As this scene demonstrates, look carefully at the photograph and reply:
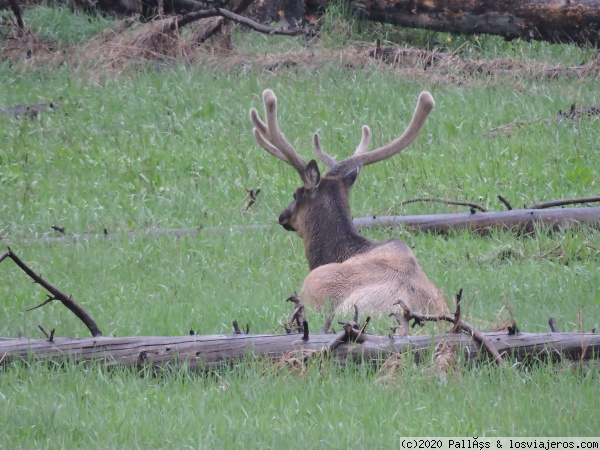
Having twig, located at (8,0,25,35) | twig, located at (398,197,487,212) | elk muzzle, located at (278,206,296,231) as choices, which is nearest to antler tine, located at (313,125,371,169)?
elk muzzle, located at (278,206,296,231)

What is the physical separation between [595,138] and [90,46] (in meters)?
7.46

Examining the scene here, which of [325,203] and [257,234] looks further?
[257,234]

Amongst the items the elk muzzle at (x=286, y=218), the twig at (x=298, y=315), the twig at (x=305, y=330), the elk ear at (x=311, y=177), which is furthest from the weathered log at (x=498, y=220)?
the twig at (x=305, y=330)

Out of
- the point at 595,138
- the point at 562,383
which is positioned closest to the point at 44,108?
the point at 595,138

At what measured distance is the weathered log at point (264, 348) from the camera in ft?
17.2

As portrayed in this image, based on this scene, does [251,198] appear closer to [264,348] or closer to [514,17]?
[264,348]

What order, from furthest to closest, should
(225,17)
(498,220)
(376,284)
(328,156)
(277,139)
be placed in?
(225,17) < (498,220) < (328,156) < (277,139) < (376,284)

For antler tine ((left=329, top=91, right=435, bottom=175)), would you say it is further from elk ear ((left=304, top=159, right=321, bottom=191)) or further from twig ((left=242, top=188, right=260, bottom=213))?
twig ((left=242, top=188, right=260, bottom=213))

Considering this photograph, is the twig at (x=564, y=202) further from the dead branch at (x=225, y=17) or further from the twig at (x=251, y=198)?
the dead branch at (x=225, y=17)

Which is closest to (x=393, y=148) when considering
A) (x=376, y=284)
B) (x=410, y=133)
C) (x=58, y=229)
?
(x=410, y=133)

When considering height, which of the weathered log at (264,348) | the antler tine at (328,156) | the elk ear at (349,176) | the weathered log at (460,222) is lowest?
the weathered log at (460,222)

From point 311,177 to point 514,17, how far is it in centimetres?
785

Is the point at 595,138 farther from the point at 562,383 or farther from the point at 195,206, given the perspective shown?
the point at 562,383

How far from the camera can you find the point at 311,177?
7852mm
